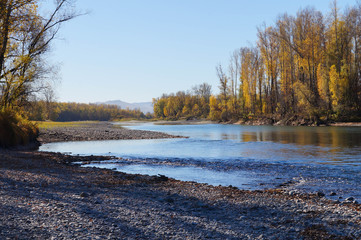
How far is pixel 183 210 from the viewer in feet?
25.6

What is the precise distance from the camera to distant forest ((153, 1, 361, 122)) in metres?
60.9

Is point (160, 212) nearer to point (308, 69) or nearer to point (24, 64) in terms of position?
point (24, 64)

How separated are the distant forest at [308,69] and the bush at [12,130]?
177ft

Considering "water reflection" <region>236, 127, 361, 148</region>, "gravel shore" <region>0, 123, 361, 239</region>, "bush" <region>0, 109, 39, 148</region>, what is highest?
"bush" <region>0, 109, 39, 148</region>

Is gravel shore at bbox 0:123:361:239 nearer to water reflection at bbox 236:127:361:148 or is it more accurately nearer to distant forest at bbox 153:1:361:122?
water reflection at bbox 236:127:361:148

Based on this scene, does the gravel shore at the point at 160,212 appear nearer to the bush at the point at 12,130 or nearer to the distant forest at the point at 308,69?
the bush at the point at 12,130

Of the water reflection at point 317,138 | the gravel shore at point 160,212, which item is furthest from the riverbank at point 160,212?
the water reflection at point 317,138

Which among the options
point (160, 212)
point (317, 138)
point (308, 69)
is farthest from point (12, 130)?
point (308, 69)

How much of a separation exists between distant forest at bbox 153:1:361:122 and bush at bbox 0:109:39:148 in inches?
2122

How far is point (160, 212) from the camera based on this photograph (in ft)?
24.6

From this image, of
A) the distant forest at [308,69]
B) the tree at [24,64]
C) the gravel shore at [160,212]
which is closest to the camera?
the gravel shore at [160,212]

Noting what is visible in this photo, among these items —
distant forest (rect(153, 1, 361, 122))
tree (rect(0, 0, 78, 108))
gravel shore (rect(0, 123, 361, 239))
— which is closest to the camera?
gravel shore (rect(0, 123, 361, 239))

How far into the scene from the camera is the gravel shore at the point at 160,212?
6059 millimetres

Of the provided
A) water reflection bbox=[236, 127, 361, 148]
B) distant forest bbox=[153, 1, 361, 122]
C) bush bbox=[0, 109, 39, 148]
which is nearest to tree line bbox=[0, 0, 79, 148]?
bush bbox=[0, 109, 39, 148]
